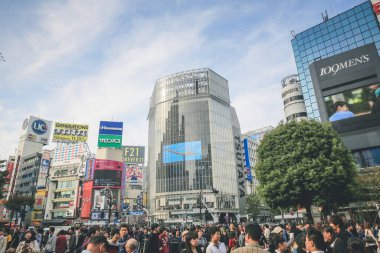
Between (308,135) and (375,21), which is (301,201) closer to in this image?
(308,135)

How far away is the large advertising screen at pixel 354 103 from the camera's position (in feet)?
111

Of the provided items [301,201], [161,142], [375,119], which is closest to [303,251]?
[301,201]

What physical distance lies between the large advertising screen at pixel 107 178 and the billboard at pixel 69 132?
13.5 m

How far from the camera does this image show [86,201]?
60062 mm

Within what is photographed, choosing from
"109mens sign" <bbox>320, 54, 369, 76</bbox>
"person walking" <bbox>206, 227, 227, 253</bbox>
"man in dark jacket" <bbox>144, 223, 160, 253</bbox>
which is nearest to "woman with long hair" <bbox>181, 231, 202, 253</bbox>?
"person walking" <bbox>206, 227, 227, 253</bbox>

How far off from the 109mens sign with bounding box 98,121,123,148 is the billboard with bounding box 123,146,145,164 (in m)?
18.3

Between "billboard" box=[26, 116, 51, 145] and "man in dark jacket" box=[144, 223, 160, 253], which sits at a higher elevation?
"billboard" box=[26, 116, 51, 145]

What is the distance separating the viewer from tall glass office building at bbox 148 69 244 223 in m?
62.9

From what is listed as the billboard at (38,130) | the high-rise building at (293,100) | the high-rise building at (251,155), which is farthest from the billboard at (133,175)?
the high-rise building at (293,100)

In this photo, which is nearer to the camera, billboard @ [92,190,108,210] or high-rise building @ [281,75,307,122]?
billboard @ [92,190,108,210]

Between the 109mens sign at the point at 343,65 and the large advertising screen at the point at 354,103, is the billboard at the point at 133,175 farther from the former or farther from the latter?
the 109mens sign at the point at 343,65

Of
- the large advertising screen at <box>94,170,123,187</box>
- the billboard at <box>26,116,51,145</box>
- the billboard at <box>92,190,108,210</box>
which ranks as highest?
the billboard at <box>26,116,51,145</box>

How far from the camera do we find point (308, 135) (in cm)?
2355

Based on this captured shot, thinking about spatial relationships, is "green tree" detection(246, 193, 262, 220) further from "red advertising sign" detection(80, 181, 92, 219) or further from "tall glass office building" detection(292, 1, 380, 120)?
"red advertising sign" detection(80, 181, 92, 219)
